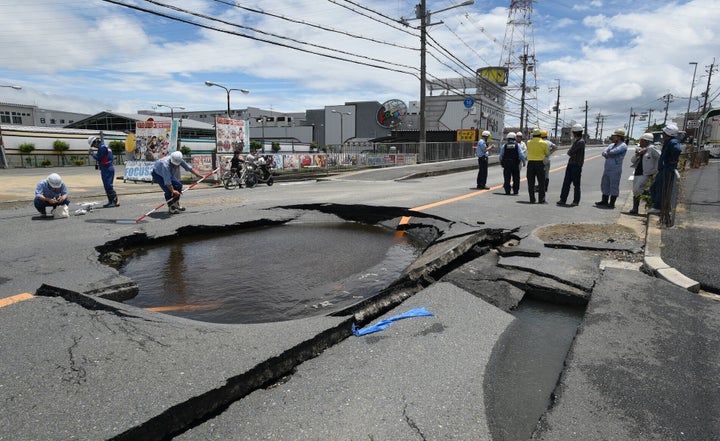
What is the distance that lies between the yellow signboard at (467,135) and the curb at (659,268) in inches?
1669

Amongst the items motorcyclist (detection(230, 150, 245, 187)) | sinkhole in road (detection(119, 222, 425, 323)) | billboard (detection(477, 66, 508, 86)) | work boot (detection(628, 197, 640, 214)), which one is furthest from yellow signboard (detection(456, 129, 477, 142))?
sinkhole in road (detection(119, 222, 425, 323))

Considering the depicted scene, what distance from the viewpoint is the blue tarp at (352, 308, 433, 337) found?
3330mm

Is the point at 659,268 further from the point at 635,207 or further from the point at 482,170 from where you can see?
the point at 482,170

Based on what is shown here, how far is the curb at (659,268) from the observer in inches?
161

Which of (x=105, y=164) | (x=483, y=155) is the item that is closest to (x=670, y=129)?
(x=483, y=155)

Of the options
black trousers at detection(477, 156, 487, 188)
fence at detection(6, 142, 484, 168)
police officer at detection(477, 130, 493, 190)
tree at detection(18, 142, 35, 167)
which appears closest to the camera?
police officer at detection(477, 130, 493, 190)

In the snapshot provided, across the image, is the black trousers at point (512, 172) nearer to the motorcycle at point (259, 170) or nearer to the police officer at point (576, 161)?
the police officer at point (576, 161)

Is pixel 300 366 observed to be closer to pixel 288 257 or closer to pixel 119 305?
pixel 119 305

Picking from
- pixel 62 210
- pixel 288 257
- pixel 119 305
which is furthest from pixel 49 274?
pixel 62 210

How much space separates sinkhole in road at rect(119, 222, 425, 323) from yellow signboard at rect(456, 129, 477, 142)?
42.3 meters

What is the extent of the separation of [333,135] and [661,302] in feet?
281

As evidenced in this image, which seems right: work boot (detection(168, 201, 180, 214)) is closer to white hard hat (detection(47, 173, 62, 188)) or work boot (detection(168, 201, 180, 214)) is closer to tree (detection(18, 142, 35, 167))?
white hard hat (detection(47, 173, 62, 188))

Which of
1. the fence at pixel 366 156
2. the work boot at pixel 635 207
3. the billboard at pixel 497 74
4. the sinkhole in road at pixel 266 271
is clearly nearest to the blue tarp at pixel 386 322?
the sinkhole in road at pixel 266 271

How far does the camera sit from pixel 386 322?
3490 mm
